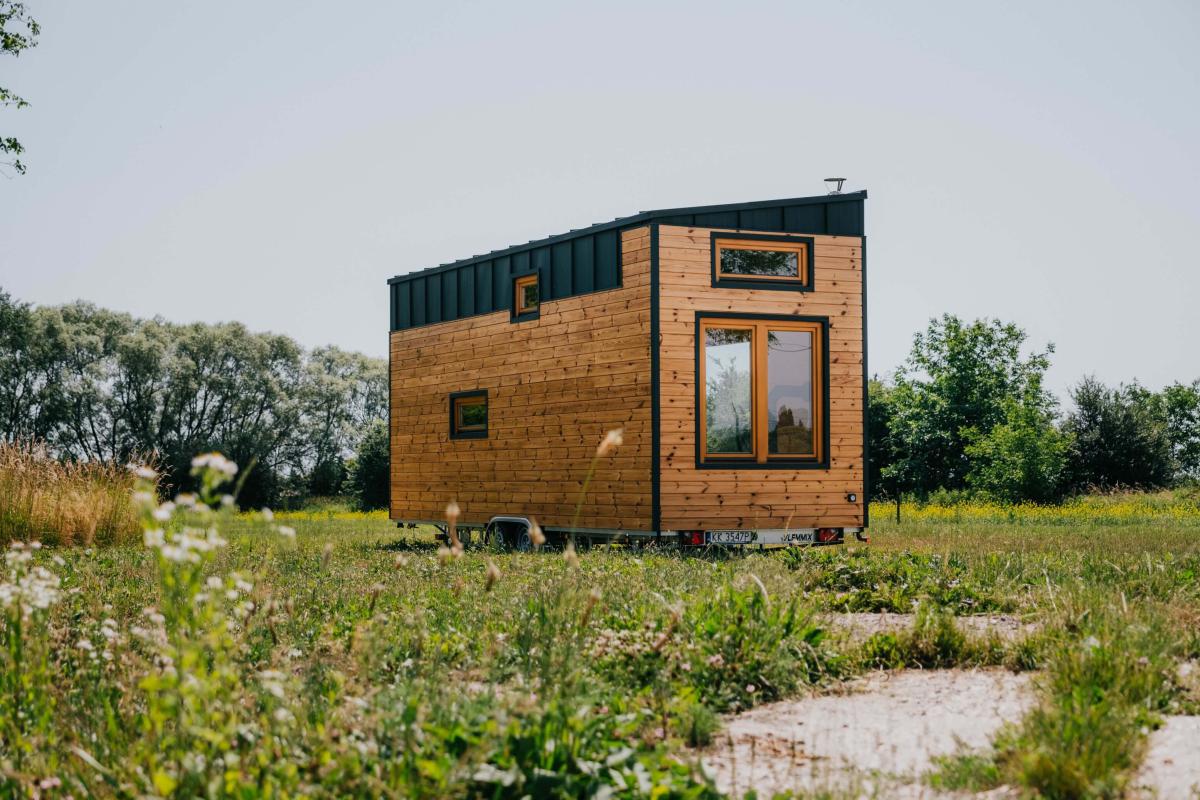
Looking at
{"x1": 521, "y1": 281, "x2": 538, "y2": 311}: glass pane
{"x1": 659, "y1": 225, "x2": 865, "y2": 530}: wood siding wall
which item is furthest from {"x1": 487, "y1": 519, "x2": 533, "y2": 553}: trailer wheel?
{"x1": 521, "y1": 281, "x2": 538, "y2": 311}: glass pane

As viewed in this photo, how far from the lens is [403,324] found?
16.2 m

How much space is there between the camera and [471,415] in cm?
1450

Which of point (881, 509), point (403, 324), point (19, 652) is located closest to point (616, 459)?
point (403, 324)

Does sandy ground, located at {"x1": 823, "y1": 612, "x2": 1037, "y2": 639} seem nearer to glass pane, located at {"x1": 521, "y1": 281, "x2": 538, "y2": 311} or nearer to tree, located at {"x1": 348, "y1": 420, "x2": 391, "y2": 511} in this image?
glass pane, located at {"x1": 521, "y1": 281, "x2": 538, "y2": 311}

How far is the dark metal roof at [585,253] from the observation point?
11680 millimetres

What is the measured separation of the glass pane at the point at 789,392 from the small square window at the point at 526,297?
3.28m

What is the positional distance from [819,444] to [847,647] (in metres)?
6.96

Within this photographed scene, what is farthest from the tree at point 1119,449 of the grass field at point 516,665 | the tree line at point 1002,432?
the grass field at point 516,665

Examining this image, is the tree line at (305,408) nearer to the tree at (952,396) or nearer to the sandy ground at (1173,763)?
the tree at (952,396)

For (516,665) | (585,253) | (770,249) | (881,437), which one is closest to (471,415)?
(585,253)

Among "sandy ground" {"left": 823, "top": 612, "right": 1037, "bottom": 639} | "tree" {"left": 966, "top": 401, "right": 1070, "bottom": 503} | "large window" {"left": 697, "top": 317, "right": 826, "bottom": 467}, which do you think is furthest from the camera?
"tree" {"left": 966, "top": 401, "right": 1070, "bottom": 503}

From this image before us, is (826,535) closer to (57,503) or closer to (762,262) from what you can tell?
(762,262)

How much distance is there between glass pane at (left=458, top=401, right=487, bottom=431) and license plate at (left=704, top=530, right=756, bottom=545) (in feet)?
13.6

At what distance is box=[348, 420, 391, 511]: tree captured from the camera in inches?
1133
